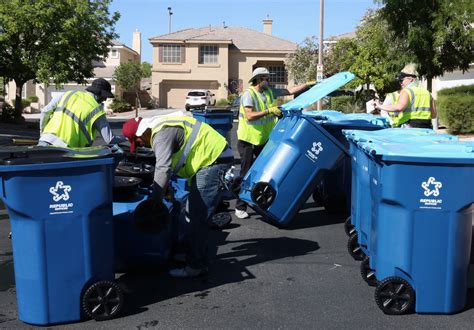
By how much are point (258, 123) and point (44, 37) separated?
18864 millimetres

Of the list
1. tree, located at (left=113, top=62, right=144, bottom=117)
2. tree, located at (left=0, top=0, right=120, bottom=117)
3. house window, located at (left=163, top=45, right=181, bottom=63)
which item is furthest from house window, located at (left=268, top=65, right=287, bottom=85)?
tree, located at (left=0, top=0, right=120, bottom=117)

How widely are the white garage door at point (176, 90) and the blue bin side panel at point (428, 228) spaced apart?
46281mm

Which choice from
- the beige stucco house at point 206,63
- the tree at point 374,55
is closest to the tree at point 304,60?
the tree at point 374,55

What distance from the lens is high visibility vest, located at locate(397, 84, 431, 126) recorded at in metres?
7.15

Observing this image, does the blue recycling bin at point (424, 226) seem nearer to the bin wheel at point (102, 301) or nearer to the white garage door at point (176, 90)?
the bin wheel at point (102, 301)

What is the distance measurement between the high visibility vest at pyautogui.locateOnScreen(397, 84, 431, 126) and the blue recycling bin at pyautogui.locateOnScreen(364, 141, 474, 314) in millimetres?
3102

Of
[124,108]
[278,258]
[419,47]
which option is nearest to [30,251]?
[278,258]

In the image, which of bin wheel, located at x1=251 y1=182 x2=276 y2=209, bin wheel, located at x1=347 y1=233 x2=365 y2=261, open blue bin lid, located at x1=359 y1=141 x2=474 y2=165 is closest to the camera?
open blue bin lid, located at x1=359 y1=141 x2=474 y2=165

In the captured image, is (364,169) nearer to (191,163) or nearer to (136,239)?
(191,163)

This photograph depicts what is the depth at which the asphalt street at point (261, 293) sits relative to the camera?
402cm

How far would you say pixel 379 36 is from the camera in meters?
17.1

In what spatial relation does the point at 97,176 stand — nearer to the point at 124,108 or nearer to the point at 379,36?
the point at 379,36

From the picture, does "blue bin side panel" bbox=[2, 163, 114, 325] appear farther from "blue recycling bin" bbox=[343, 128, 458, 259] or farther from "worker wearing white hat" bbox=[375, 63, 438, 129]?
"worker wearing white hat" bbox=[375, 63, 438, 129]

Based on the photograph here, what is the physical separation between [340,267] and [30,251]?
272 centimetres
